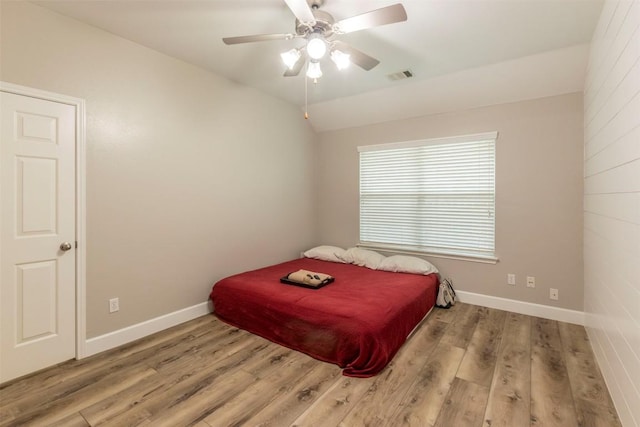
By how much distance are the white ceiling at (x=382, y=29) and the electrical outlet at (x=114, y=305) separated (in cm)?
232

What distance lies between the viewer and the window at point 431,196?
11.7 feet

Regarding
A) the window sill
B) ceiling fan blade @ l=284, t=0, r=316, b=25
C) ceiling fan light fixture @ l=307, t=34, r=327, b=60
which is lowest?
the window sill

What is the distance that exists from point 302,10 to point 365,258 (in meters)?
2.98

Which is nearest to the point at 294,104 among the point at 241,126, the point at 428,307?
the point at 241,126

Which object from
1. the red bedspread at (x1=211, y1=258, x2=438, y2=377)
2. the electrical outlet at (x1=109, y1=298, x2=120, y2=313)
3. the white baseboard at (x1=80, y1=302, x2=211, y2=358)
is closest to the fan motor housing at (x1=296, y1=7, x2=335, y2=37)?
the red bedspread at (x1=211, y1=258, x2=438, y2=377)

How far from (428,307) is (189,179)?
2.95 m

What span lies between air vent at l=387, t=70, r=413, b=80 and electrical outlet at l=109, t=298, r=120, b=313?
3.54 m

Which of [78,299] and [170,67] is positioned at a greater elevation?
[170,67]

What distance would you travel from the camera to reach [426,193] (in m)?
3.95

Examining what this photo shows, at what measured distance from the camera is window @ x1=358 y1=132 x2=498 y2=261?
3568 mm

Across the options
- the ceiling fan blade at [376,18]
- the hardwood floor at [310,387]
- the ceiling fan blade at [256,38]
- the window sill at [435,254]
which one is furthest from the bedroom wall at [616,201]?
the ceiling fan blade at [256,38]

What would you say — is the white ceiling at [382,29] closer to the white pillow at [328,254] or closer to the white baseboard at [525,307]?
the white pillow at [328,254]

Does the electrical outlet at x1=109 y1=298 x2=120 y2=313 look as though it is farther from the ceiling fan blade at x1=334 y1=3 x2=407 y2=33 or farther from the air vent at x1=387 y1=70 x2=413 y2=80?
the air vent at x1=387 y1=70 x2=413 y2=80

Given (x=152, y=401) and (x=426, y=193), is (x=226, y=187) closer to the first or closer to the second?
(x=152, y=401)
